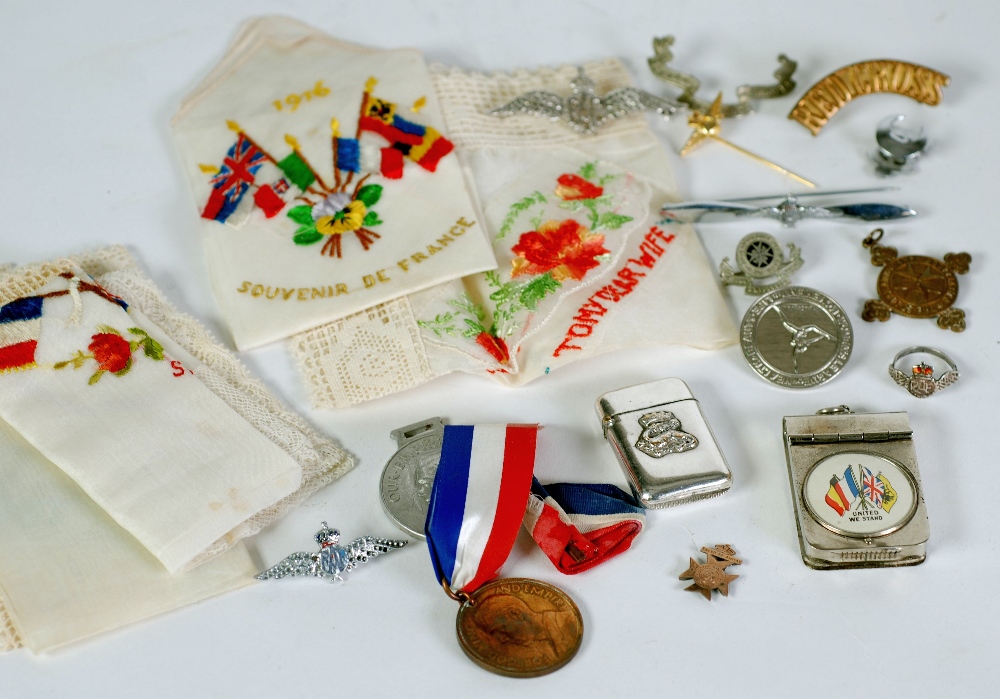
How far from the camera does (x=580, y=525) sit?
1873 mm

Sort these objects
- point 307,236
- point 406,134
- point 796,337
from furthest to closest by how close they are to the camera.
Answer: point 406,134 < point 307,236 < point 796,337

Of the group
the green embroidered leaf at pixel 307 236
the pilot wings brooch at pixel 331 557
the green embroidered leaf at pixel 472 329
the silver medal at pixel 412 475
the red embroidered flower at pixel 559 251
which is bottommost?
the pilot wings brooch at pixel 331 557

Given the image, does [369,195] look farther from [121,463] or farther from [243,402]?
[121,463]

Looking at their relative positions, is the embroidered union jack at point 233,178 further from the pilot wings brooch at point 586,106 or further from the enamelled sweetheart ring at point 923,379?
the enamelled sweetheart ring at point 923,379

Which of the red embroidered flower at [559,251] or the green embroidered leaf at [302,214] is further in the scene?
the green embroidered leaf at [302,214]

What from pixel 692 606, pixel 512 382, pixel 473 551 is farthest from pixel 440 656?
pixel 512 382

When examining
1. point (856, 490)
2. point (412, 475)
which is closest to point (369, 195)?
point (412, 475)

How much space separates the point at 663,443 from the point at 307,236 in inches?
41.5

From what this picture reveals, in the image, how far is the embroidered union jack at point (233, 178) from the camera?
7.94 feet

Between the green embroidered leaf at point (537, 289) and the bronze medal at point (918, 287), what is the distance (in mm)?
757

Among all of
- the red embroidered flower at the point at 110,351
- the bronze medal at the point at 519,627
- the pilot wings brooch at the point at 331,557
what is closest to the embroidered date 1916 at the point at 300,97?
the red embroidered flower at the point at 110,351

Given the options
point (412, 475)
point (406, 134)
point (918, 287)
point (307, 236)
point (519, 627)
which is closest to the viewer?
point (519, 627)

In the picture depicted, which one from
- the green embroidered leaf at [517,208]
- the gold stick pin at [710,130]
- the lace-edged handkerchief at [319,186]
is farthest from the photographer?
the gold stick pin at [710,130]

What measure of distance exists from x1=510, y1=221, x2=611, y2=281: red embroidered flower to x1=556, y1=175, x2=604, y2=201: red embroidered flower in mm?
116
